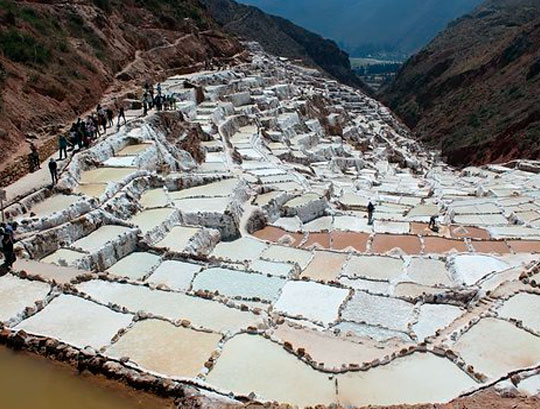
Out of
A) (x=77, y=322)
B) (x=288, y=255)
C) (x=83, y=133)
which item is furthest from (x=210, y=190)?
(x=77, y=322)

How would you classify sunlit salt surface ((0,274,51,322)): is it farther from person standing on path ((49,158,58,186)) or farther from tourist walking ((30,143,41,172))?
tourist walking ((30,143,41,172))

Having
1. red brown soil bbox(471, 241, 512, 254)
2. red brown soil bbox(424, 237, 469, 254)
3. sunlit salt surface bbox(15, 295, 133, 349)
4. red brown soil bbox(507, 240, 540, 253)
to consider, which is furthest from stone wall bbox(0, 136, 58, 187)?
red brown soil bbox(507, 240, 540, 253)

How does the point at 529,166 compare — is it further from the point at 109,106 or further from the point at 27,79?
the point at 27,79

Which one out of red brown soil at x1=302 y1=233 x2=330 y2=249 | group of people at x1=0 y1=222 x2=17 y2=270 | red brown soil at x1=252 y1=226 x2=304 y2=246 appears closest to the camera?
group of people at x1=0 y1=222 x2=17 y2=270

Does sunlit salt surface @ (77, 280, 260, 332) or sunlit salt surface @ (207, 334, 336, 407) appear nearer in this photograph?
sunlit salt surface @ (207, 334, 336, 407)

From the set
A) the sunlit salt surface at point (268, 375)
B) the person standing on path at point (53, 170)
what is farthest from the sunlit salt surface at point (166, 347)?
the person standing on path at point (53, 170)
